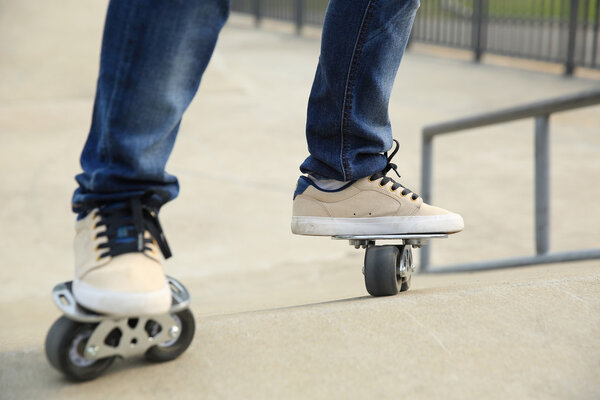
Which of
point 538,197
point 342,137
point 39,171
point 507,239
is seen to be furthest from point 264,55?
point 342,137

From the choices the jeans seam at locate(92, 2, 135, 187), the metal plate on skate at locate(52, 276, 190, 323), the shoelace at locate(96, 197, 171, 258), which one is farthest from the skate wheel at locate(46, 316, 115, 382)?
the jeans seam at locate(92, 2, 135, 187)

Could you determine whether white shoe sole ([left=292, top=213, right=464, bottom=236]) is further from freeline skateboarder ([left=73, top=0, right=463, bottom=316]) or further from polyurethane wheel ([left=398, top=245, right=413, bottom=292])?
freeline skateboarder ([left=73, top=0, right=463, bottom=316])

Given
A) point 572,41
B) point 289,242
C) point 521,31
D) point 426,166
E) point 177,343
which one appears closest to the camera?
point 177,343

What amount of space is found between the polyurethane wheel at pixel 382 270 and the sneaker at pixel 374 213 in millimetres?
46

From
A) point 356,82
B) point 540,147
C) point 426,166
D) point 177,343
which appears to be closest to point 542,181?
point 540,147

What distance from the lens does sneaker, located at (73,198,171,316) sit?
1.10 m

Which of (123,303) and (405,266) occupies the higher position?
(123,303)

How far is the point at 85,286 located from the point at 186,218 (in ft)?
10.8

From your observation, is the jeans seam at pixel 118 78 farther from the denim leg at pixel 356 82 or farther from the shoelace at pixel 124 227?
the denim leg at pixel 356 82

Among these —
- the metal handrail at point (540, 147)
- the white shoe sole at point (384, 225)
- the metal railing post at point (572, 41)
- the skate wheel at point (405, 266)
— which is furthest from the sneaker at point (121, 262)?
the metal railing post at point (572, 41)

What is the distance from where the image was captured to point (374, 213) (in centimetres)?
165

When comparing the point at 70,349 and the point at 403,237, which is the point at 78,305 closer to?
the point at 70,349

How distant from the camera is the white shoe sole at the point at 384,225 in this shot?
1.64 metres

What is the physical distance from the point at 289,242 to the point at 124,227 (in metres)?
2.98
